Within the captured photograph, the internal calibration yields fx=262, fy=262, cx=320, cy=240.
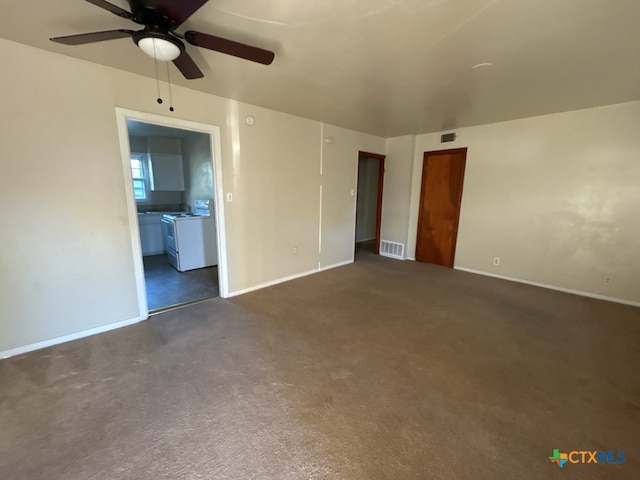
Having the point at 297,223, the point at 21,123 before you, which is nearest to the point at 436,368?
the point at 297,223

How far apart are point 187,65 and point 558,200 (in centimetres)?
482

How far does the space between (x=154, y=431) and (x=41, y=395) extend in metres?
0.99

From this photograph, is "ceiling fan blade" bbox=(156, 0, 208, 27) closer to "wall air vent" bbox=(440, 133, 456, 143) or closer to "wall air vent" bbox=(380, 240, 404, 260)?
"wall air vent" bbox=(440, 133, 456, 143)

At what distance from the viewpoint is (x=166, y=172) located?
18.4 ft

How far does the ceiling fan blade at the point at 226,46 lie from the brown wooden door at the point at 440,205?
4056 mm

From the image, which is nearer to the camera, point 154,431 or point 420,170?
point 154,431

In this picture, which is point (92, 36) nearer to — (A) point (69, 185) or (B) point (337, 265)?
(A) point (69, 185)

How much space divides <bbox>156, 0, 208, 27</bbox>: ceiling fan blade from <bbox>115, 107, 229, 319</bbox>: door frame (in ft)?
4.94

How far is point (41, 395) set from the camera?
71.5 inches

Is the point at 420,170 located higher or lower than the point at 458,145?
lower

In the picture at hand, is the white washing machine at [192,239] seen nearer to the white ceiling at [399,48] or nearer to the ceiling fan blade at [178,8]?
the white ceiling at [399,48]

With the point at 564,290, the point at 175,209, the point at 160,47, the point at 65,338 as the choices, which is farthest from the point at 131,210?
the point at 564,290

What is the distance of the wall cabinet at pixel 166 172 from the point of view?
5457 mm

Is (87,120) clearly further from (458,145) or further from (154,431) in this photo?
(458,145)
